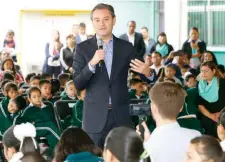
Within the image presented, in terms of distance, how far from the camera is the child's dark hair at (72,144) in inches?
157

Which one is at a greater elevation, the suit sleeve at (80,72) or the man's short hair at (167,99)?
the suit sleeve at (80,72)

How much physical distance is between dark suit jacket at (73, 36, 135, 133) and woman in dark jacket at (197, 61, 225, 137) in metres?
3.79

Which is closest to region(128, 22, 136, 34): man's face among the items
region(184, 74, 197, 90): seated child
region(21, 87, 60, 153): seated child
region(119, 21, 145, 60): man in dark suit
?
A: region(119, 21, 145, 60): man in dark suit

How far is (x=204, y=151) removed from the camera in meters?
3.62

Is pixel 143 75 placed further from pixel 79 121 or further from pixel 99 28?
pixel 79 121

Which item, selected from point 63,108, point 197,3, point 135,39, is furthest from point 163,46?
point 63,108

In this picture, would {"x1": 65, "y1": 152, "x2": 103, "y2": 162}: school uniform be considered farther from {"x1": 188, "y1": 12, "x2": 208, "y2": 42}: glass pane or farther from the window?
{"x1": 188, "y1": 12, "x2": 208, "y2": 42}: glass pane

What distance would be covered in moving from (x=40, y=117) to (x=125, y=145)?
4.17 m

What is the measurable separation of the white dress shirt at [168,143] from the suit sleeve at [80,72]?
3.46 feet

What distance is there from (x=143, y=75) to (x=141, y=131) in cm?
81

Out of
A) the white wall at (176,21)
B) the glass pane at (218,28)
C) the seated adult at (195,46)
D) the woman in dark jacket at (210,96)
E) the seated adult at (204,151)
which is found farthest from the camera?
the white wall at (176,21)

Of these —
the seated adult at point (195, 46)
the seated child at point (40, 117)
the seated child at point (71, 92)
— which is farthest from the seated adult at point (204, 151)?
the seated adult at point (195, 46)

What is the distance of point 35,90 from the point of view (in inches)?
312

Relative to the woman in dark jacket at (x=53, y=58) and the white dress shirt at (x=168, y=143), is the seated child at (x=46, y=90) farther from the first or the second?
the woman in dark jacket at (x=53, y=58)
